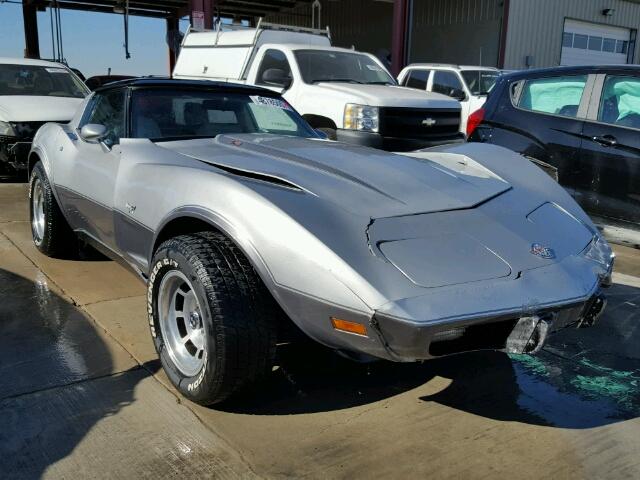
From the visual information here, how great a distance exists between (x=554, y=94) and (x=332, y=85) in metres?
3.26

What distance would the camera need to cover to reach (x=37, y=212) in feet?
17.0

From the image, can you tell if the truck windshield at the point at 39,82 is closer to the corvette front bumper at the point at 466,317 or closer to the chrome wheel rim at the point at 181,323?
the chrome wheel rim at the point at 181,323

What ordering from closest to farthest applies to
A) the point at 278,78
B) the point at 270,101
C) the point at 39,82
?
1. the point at 270,101
2. the point at 278,78
3. the point at 39,82

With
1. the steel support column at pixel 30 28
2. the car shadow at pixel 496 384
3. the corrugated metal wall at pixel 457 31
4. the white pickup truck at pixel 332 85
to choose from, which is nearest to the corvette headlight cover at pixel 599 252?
A: the car shadow at pixel 496 384

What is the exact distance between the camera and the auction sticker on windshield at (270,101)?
4301 mm

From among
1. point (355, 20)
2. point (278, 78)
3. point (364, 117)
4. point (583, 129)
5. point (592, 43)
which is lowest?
point (364, 117)

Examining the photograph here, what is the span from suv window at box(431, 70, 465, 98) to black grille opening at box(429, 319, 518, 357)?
1000 centimetres

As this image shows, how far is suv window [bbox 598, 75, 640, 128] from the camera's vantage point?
5.07 metres

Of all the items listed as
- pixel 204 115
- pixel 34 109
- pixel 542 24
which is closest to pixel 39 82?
pixel 34 109

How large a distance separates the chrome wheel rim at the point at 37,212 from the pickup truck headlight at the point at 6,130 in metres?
3.36

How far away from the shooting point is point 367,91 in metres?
8.00

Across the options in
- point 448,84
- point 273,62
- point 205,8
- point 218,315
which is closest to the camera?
point 218,315

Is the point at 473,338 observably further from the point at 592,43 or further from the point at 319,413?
the point at 592,43

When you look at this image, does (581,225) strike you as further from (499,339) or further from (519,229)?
(499,339)
